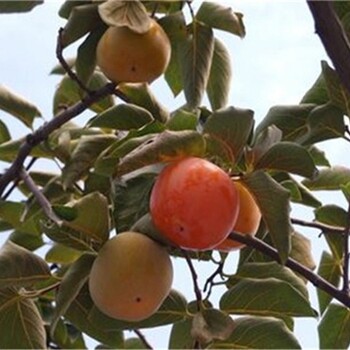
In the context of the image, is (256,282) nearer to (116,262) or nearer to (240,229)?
(240,229)

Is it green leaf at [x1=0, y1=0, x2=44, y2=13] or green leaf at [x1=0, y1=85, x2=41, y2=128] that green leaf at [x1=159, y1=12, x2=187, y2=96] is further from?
green leaf at [x1=0, y1=85, x2=41, y2=128]

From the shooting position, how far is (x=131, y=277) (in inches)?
52.0

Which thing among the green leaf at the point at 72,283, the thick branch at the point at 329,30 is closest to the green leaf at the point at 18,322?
the green leaf at the point at 72,283

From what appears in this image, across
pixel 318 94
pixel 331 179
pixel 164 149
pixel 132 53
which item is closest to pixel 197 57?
pixel 132 53

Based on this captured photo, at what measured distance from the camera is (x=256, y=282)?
1.51 metres

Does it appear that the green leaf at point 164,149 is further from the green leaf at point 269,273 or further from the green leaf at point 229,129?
the green leaf at point 269,273

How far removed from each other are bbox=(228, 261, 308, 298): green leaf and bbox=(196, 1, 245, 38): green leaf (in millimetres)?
479

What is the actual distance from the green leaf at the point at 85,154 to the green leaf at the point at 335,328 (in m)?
0.59

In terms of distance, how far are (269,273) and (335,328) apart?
1.10ft

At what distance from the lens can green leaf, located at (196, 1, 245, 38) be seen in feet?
5.67

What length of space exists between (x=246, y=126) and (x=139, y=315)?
1.11 ft

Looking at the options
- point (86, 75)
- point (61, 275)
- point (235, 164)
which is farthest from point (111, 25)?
point (61, 275)

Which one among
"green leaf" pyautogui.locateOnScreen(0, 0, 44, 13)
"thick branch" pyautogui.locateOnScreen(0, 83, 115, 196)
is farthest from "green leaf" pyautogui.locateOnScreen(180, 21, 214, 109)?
"green leaf" pyautogui.locateOnScreen(0, 0, 44, 13)

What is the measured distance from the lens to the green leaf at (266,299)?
149cm
